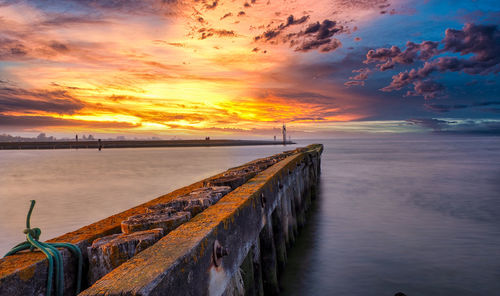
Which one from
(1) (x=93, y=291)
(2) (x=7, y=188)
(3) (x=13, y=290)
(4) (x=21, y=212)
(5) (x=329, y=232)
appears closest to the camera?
(1) (x=93, y=291)

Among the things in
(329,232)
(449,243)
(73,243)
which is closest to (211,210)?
(73,243)

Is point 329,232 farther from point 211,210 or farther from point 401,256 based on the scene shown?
point 211,210

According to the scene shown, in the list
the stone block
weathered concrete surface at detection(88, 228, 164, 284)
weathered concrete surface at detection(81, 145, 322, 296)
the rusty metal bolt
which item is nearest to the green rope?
weathered concrete surface at detection(88, 228, 164, 284)

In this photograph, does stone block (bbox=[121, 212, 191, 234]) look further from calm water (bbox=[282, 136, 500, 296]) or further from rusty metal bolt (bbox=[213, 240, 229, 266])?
calm water (bbox=[282, 136, 500, 296])

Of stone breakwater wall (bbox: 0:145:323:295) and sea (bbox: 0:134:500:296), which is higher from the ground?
stone breakwater wall (bbox: 0:145:323:295)

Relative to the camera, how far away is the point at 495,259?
244 inches

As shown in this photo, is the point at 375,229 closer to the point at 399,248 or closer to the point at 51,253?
the point at 399,248

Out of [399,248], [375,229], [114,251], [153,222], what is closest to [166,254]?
[114,251]

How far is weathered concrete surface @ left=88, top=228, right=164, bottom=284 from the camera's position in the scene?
1.99 m

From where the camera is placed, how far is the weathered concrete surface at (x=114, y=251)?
1985mm

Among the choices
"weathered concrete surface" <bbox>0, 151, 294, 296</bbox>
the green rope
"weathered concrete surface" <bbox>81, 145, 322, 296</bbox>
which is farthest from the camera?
the green rope

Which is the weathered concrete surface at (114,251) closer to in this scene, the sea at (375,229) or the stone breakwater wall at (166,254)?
the stone breakwater wall at (166,254)

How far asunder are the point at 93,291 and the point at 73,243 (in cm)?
102

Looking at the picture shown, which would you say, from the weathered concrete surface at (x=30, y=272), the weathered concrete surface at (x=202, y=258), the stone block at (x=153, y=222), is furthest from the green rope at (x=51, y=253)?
the weathered concrete surface at (x=202, y=258)
